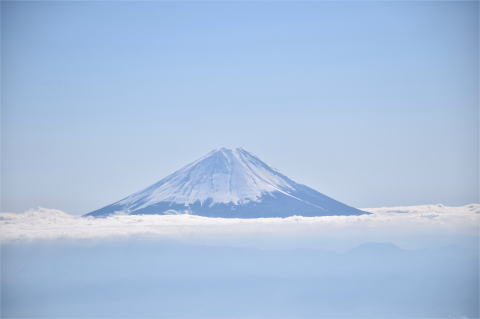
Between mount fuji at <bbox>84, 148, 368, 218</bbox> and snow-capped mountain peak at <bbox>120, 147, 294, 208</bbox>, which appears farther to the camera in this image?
snow-capped mountain peak at <bbox>120, 147, 294, 208</bbox>

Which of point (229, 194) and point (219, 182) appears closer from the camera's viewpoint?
point (229, 194)

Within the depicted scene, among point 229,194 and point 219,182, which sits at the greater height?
point 219,182

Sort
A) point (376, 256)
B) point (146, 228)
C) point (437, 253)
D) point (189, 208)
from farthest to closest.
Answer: point (376, 256) → point (437, 253) → point (189, 208) → point (146, 228)

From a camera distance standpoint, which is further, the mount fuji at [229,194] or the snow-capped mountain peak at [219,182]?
the snow-capped mountain peak at [219,182]

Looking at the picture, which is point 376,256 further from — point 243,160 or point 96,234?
point 96,234

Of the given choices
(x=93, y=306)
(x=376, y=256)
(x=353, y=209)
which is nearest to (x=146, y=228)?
(x=93, y=306)

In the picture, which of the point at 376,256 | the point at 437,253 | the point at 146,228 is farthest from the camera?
the point at 376,256

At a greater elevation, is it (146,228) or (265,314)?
(146,228)

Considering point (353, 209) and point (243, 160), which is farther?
point (243, 160)
